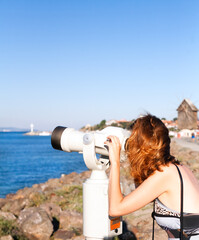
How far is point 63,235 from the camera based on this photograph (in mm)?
5543

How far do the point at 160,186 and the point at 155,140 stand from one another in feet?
0.84

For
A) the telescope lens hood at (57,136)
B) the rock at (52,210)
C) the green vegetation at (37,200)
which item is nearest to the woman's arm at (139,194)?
the telescope lens hood at (57,136)

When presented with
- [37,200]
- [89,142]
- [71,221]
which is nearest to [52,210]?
[71,221]

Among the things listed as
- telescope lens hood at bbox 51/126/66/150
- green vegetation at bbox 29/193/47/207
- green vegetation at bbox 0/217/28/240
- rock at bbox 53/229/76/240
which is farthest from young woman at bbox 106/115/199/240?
green vegetation at bbox 29/193/47/207

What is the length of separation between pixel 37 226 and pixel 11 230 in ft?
1.70

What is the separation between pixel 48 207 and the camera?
689cm

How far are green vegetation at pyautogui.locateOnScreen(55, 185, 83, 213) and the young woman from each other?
16.6 feet

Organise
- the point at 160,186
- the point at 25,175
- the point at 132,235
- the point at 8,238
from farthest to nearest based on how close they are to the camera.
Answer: the point at 25,175
the point at 8,238
the point at 132,235
the point at 160,186

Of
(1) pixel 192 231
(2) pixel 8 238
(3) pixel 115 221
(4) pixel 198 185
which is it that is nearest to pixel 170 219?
(1) pixel 192 231

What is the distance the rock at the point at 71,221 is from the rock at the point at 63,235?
0.26 meters

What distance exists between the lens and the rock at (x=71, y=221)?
19.5ft

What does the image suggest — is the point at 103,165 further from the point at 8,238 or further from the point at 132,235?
the point at 8,238

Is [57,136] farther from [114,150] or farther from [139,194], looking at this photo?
[139,194]

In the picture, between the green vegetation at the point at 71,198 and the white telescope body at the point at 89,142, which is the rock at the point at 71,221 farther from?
the white telescope body at the point at 89,142
